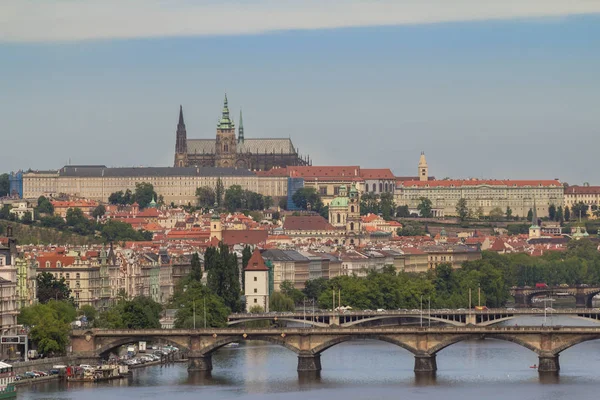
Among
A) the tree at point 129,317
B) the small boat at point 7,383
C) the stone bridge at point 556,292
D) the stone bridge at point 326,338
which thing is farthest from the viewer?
the stone bridge at point 556,292

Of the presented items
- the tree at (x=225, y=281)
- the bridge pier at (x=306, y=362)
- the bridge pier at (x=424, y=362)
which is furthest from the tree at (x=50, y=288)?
the bridge pier at (x=424, y=362)

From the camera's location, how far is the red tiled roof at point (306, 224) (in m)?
189

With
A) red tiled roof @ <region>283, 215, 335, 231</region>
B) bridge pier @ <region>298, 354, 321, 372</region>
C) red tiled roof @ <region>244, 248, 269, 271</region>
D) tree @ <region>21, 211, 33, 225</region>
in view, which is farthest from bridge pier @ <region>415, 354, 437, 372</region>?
red tiled roof @ <region>283, 215, 335, 231</region>

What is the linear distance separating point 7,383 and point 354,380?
14417 mm

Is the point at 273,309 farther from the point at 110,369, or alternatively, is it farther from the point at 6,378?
the point at 6,378

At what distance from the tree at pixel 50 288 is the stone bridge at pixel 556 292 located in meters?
44.7

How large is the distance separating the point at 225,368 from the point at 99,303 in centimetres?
1774

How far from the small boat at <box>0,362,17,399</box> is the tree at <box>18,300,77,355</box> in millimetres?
6602

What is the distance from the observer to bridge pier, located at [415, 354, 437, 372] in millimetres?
79688

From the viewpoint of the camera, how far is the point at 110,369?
76688mm

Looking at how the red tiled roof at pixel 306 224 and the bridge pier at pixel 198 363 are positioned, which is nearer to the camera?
the bridge pier at pixel 198 363

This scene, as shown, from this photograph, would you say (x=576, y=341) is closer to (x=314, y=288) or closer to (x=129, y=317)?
(x=129, y=317)

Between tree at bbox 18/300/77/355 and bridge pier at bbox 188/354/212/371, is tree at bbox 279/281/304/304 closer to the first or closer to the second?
bridge pier at bbox 188/354/212/371

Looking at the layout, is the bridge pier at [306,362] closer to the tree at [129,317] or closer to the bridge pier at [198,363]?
the bridge pier at [198,363]
